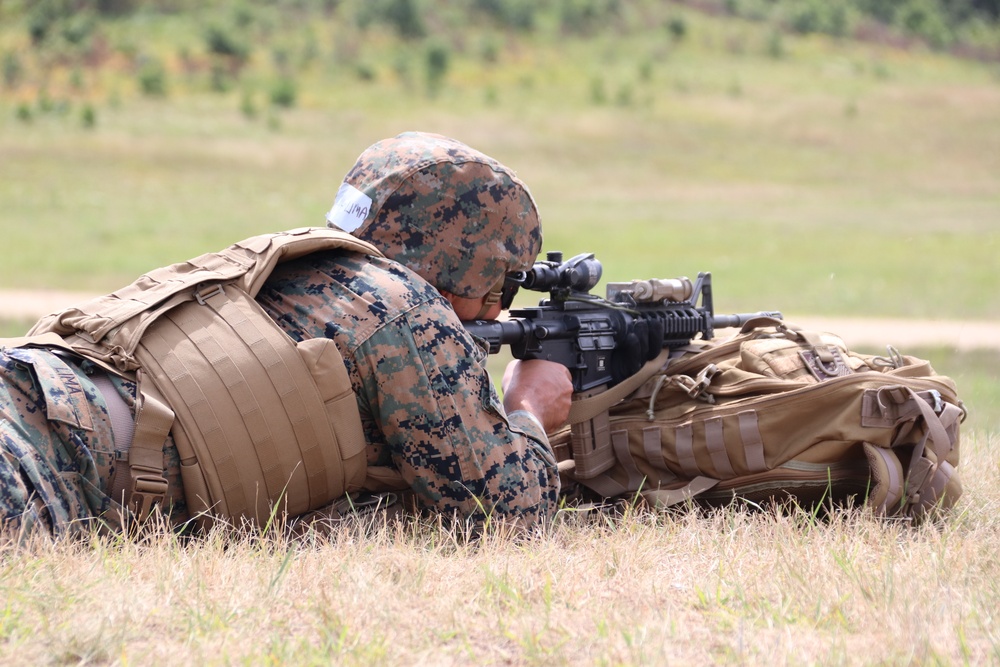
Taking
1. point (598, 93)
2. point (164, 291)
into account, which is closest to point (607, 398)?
point (164, 291)

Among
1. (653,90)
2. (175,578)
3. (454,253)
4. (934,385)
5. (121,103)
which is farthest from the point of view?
(653,90)

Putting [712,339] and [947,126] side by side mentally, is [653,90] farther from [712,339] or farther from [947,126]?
[712,339]

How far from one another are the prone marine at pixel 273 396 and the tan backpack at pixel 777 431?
671 mm

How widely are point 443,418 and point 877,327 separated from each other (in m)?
11.4

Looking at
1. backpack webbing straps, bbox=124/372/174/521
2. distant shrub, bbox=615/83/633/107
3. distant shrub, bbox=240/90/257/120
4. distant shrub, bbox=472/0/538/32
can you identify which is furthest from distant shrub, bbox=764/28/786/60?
backpack webbing straps, bbox=124/372/174/521

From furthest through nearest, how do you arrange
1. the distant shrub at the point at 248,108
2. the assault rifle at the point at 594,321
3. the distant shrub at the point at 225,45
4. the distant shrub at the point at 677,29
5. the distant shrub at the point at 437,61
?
the distant shrub at the point at 677,29 < the distant shrub at the point at 225,45 < the distant shrub at the point at 437,61 < the distant shrub at the point at 248,108 < the assault rifle at the point at 594,321

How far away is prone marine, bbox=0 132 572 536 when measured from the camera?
9.89 feet

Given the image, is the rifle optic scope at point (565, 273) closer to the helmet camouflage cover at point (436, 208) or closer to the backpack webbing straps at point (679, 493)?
the helmet camouflage cover at point (436, 208)

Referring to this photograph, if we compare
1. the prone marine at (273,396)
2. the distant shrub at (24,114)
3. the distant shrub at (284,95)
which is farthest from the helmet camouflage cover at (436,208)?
the distant shrub at (284,95)

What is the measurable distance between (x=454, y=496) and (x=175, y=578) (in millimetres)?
875

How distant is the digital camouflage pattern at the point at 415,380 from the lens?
321 cm

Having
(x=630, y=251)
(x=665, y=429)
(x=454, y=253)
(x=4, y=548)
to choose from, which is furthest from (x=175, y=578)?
(x=630, y=251)

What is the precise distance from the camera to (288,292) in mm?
3361

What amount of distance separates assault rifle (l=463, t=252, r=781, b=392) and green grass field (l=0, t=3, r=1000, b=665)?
2.41 ft
